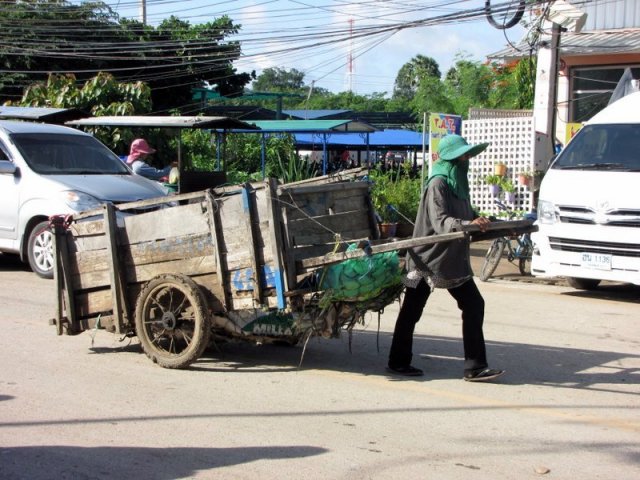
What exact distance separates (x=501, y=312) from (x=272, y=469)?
5.53 metres

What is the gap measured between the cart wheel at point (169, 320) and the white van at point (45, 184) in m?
4.38

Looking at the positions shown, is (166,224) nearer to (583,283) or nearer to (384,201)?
(583,283)

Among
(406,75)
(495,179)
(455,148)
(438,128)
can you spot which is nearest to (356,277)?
(455,148)

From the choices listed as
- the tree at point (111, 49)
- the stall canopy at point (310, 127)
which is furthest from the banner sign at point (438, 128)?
the tree at point (111, 49)

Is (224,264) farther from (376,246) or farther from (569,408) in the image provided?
(569,408)

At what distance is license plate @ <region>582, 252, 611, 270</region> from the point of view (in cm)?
998

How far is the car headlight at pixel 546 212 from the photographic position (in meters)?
10.5

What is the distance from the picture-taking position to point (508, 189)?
1586 centimetres

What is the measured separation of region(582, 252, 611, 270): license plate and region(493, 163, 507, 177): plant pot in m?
5.67

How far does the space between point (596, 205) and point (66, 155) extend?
23.3ft

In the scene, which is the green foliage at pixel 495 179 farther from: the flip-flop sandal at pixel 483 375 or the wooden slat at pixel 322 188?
the flip-flop sandal at pixel 483 375

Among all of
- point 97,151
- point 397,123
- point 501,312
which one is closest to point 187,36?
point 397,123

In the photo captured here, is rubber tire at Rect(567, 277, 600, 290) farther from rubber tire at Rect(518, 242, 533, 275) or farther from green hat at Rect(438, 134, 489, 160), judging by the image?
green hat at Rect(438, 134, 489, 160)

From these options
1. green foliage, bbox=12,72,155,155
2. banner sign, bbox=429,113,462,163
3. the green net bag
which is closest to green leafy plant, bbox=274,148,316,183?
banner sign, bbox=429,113,462,163
